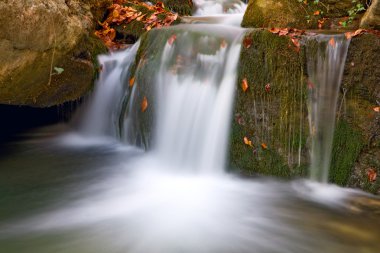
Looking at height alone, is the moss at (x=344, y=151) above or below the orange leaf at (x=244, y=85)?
below

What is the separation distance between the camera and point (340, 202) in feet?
11.1

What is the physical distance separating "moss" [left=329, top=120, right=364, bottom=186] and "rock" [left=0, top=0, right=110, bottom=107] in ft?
11.0

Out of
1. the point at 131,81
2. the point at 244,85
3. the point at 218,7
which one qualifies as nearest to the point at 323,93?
the point at 244,85

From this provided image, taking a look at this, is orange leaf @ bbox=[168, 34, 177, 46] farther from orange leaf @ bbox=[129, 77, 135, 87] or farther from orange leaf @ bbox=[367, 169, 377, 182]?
orange leaf @ bbox=[367, 169, 377, 182]

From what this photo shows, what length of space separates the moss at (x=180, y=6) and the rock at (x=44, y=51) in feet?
10.4

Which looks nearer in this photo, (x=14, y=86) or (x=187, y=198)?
(x=187, y=198)

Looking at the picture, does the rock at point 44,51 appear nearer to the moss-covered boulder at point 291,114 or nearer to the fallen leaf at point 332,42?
the moss-covered boulder at point 291,114

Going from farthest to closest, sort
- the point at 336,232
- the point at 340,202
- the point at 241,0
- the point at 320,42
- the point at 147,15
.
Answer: the point at 241,0 → the point at 147,15 → the point at 320,42 → the point at 340,202 → the point at 336,232

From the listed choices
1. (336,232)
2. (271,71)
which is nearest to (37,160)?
(271,71)

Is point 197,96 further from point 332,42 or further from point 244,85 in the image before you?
point 332,42

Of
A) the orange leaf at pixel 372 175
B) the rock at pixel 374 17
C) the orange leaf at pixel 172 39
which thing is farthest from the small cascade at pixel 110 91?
the orange leaf at pixel 372 175

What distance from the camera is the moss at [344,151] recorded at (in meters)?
3.63

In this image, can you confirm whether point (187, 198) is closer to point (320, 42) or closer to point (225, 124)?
point (225, 124)

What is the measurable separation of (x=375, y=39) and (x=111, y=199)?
3062 mm
